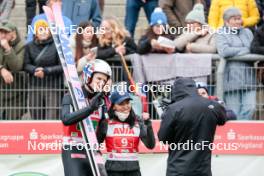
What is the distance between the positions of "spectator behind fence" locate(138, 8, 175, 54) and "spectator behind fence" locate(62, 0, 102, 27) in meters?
1.17

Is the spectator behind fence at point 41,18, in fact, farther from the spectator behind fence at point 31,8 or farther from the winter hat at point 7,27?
the spectator behind fence at point 31,8

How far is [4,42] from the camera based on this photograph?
43.2 ft

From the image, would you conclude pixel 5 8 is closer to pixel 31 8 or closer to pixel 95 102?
pixel 31 8

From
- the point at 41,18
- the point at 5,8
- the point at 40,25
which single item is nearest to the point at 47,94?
the point at 40,25

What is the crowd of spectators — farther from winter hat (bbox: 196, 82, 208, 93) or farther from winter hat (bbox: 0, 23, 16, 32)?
winter hat (bbox: 196, 82, 208, 93)

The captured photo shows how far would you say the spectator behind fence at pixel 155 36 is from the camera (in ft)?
43.5

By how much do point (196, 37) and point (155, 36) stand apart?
552 millimetres

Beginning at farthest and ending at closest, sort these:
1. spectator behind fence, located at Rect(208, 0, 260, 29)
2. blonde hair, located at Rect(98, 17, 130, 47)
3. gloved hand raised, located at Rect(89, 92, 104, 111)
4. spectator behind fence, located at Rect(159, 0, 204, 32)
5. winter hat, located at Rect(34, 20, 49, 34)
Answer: spectator behind fence, located at Rect(159, 0, 204, 32), spectator behind fence, located at Rect(208, 0, 260, 29), winter hat, located at Rect(34, 20, 49, 34), blonde hair, located at Rect(98, 17, 130, 47), gloved hand raised, located at Rect(89, 92, 104, 111)

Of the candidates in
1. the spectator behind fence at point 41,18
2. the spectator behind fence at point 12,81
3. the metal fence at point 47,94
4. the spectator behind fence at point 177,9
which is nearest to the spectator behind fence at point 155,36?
the metal fence at point 47,94

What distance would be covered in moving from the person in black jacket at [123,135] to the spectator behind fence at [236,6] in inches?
128

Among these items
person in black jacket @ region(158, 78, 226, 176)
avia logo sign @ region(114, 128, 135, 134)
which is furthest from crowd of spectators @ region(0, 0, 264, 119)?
person in black jacket @ region(158, 78, 226, 176)

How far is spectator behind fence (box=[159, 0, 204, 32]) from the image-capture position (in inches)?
585

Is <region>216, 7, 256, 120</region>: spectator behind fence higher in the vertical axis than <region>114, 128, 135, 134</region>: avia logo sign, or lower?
higher

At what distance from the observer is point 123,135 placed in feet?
37.7
